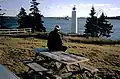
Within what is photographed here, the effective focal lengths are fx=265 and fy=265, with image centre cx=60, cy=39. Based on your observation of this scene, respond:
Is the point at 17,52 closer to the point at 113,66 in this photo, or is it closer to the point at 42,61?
the point at 42,61

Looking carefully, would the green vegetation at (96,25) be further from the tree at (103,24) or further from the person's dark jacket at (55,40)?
the person's dark jacket at (55,40)

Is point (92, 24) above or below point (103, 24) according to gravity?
above

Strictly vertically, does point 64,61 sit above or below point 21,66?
above

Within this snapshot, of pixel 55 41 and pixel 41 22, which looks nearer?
pixel 55 41

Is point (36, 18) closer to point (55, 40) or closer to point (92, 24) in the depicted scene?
point (92, 24)

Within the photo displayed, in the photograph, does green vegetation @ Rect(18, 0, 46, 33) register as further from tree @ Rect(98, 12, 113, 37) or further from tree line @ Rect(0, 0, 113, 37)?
tree @ Rect(98, 12, 113, 37)

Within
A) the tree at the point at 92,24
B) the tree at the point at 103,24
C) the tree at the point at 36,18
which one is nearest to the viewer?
the tree at the point at 36,18

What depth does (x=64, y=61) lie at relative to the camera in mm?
7035

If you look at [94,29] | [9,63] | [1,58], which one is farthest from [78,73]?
[94,29]

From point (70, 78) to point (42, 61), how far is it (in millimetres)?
1595

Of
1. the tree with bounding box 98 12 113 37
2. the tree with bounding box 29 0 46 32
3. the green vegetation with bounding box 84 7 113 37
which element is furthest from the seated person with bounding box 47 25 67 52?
the tree with bounding box 98 12 113 37

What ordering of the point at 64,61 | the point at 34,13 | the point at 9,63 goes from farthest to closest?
the point at 34,13 < the point at 9,63 < the point at 64,61

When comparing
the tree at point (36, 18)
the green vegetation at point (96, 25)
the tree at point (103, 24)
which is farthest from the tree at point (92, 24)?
the tree at point (36, 18)

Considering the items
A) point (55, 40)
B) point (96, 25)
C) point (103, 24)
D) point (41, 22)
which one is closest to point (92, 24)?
point (96, 25)
